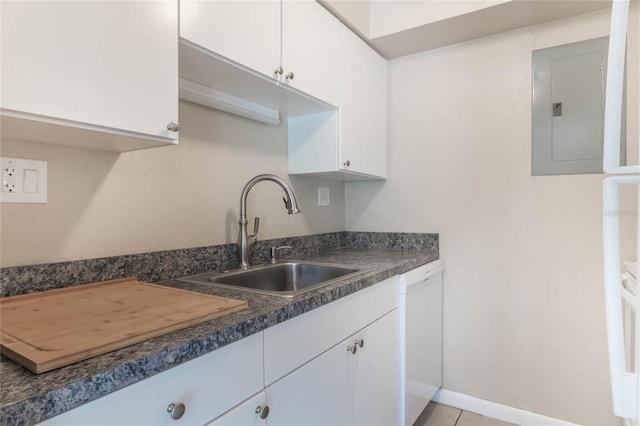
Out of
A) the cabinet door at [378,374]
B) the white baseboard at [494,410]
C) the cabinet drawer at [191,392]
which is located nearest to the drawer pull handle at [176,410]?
the cabinet drawer at [191,392]

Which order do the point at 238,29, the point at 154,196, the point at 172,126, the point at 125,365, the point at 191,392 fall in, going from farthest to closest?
the point at 154,196 < the point at 238,29 < the point at 172,126 < the point at 191,392 < the point at 125,365

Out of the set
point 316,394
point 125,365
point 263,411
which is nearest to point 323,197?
point 316,394

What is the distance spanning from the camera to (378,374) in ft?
4.69

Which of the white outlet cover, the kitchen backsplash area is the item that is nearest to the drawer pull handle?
the kitchen backsplash area

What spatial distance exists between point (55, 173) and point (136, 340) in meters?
0.66

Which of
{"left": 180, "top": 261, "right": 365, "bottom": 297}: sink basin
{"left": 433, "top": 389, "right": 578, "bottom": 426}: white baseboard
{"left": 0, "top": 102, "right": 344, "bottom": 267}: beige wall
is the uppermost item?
{"left": 0, "top": 102, "right": 344, "bottom": 267}: beige wall

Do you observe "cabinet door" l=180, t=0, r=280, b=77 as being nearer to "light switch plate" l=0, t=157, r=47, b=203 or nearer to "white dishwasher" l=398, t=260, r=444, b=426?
"light switch plate" l=0, t=157, r=47, b=203

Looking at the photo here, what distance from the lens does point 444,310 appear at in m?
2.09

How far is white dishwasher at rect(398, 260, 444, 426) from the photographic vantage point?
5.31 feet

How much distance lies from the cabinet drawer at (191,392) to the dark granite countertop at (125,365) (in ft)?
0.07

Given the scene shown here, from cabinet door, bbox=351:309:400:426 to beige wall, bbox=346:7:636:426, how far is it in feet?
2.18

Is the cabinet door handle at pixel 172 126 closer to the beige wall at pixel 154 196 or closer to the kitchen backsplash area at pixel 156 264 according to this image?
the beige wall at pixel 154 196

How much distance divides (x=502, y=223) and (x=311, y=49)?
52.0 inches

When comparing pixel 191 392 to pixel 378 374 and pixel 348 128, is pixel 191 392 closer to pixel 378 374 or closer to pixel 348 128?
pixel 378 374
